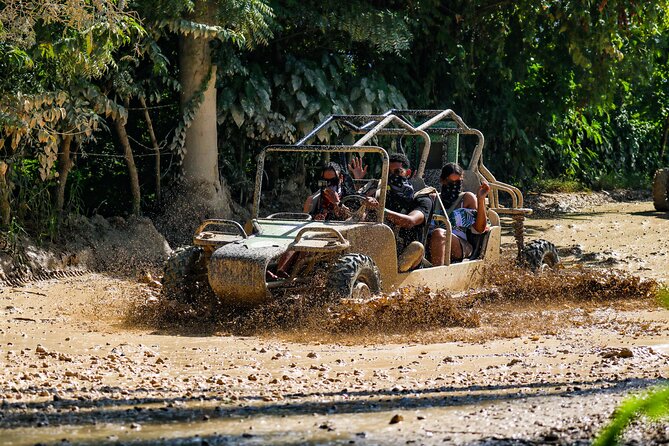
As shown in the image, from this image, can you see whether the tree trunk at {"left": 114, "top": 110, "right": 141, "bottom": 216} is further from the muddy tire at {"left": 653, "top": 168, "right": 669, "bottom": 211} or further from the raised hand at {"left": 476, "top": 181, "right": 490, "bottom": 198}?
the muddy tire at {"left": 653, "top": 168, "right": 669, "bottom": 211}

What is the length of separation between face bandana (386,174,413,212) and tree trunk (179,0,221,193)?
163 inches

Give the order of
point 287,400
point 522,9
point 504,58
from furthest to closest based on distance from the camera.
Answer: point 504,58
point 522,9
point 287,400

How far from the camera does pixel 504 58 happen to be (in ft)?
53.6

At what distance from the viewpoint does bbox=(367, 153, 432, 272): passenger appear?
28.6 ft

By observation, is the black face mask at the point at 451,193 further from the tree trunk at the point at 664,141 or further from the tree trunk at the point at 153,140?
the tree trunk at the point at 664,141

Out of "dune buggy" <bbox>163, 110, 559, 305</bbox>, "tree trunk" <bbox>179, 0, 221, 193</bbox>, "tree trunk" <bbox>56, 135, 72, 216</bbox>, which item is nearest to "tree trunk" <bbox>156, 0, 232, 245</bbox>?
"tree trunk" <bbox>179, 0, 221, 193</bbox>

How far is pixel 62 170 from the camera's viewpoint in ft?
36.2

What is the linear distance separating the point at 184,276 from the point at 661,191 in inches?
440

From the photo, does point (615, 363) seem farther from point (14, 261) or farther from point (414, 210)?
point (14, 261)

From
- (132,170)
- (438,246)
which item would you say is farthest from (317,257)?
(132,170)

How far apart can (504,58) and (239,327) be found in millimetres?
9752

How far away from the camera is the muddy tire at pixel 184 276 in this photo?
323 inches

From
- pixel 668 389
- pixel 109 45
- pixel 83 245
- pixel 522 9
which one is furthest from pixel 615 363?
pixel 522 9

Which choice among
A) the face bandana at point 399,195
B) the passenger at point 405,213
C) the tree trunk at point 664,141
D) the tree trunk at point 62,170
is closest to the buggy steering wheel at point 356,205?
the passenger at point 405,213
